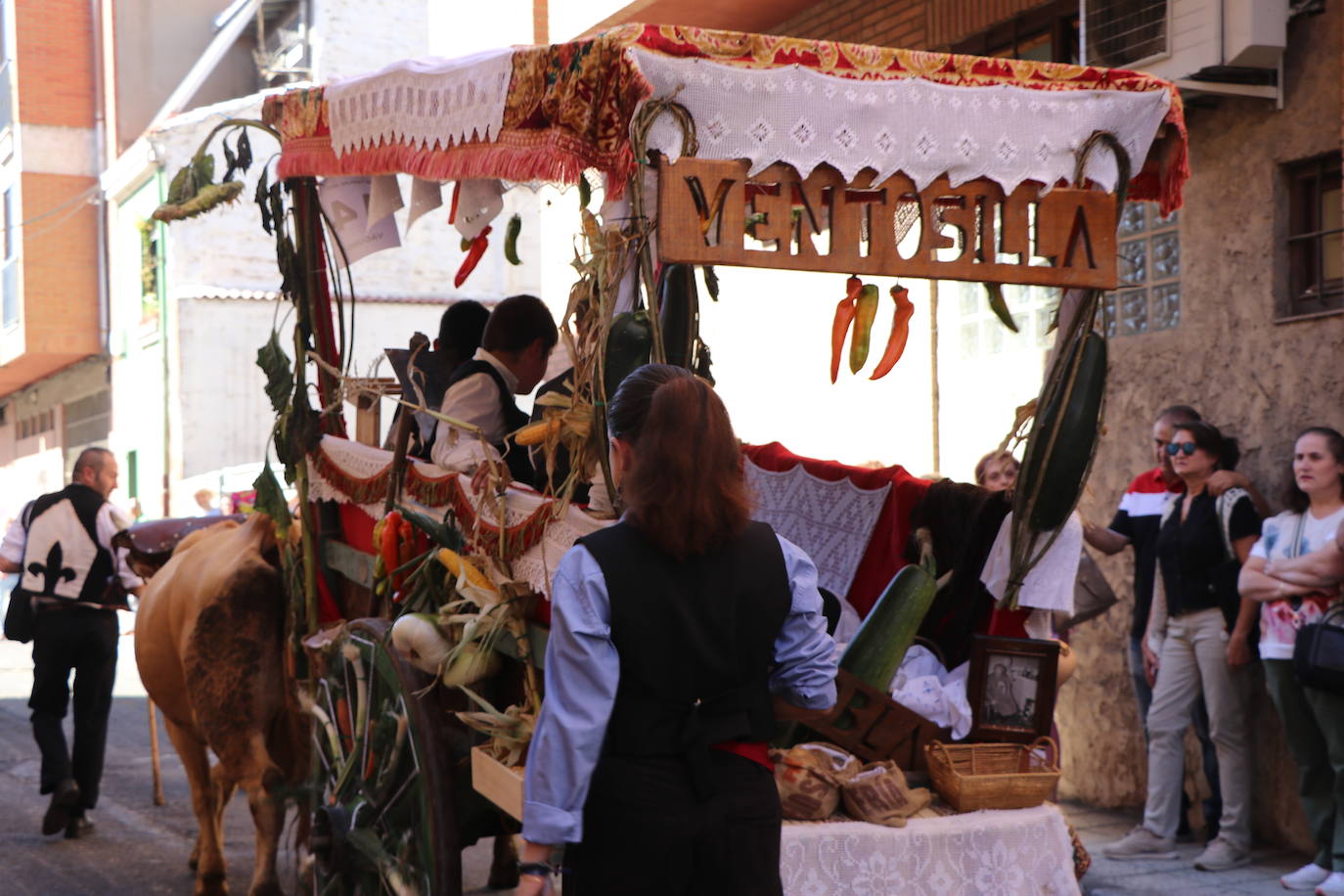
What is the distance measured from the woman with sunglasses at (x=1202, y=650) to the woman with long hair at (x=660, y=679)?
4070mm

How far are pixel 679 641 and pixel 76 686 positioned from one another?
241 inches

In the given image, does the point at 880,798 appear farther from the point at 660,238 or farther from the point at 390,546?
the point at 390,546

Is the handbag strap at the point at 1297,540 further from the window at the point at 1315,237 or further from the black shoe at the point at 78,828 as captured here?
the black shoe at the point at 78,828

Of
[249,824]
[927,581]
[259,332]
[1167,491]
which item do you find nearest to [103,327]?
[259,332]

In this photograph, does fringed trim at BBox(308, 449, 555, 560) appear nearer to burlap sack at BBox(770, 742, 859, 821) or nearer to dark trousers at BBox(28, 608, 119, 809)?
burlap sack at BBox(770, 742, 859, 821)

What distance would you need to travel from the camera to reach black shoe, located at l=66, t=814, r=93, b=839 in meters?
7.51

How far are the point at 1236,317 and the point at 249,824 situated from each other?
5436 millimetres

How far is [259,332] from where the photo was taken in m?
21.4

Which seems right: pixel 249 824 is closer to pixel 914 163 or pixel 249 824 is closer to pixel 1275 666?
pixel 1275 666

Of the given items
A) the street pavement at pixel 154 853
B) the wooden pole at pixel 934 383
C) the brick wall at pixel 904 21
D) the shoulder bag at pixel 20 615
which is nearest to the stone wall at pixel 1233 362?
the street pavement at pixel 154 853

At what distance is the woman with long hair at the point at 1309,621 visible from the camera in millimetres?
5914

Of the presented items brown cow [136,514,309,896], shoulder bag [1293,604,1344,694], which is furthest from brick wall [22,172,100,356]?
shoulder bag [1293,604,1344,694]

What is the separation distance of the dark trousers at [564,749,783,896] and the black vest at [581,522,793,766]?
5 centimetres

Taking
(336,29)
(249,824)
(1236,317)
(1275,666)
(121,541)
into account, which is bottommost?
(249,824)
